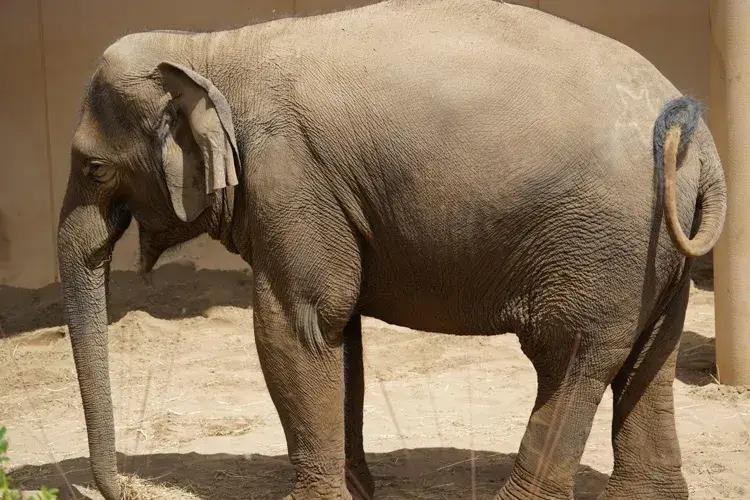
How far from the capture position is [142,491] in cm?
491

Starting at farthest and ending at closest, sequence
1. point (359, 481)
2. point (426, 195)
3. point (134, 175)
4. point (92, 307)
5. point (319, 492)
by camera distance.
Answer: point (359, 481), point (92, 307), point (134, 175), point (319, 492), point (426, 195)

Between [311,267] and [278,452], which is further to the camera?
[278,452]

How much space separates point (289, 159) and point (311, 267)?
376 mm

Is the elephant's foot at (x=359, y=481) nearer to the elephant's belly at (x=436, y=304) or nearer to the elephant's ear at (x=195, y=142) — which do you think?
the elephant's belly at (x=436, y=304)

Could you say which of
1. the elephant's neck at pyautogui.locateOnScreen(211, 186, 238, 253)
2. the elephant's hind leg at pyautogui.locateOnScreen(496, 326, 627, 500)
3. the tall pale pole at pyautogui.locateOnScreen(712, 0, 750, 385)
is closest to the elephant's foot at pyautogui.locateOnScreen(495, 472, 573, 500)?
the elephant's hind leg at pyautogui.locateOnScreen(496, 326, 627, 500)

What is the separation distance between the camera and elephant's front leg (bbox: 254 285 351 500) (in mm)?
4086

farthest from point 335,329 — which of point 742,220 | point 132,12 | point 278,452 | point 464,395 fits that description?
point 132,12

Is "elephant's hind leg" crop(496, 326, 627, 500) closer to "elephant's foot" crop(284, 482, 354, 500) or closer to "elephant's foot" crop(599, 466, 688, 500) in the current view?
"elephant's foot" crop(599, 466, 688, 500)

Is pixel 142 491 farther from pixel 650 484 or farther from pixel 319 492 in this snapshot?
pixel 650 484

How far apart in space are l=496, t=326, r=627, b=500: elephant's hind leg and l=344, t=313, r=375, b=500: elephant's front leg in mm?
992

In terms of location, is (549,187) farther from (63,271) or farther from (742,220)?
(742,220)

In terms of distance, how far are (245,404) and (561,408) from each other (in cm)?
312

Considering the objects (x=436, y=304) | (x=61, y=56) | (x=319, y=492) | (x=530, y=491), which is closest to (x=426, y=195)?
(x=436, y=304)

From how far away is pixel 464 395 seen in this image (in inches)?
265
